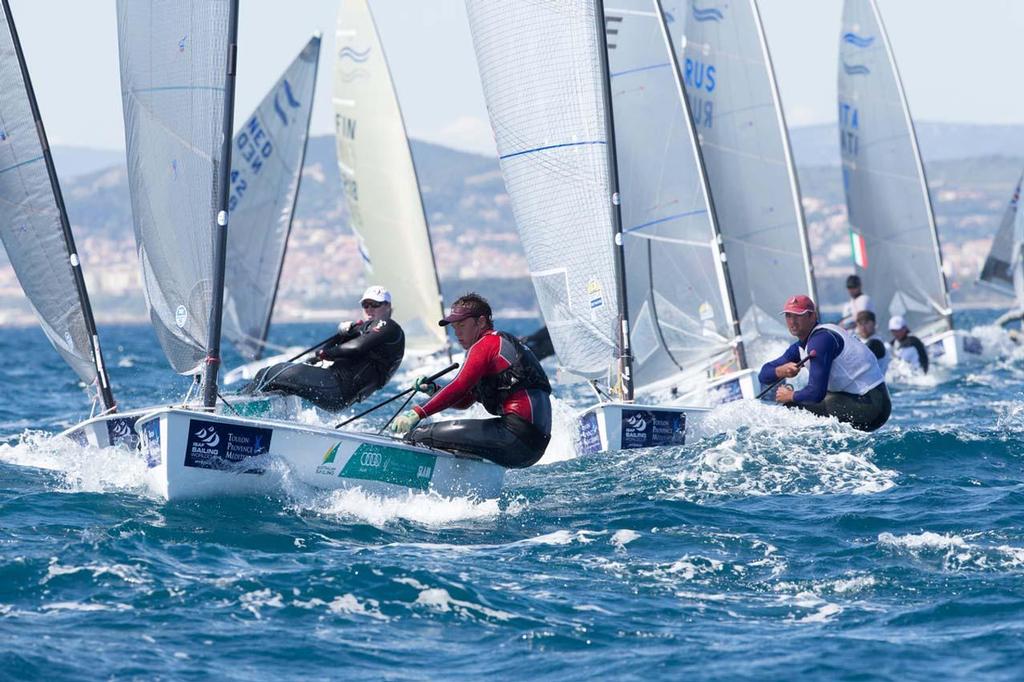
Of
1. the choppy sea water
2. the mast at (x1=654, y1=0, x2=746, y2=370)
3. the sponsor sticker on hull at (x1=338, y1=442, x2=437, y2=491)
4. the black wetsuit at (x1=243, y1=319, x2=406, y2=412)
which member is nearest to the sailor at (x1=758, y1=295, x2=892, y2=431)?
the choppy sea water

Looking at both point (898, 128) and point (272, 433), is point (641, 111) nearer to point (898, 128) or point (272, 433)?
point (272, 433)

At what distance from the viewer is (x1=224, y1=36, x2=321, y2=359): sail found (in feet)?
72.1

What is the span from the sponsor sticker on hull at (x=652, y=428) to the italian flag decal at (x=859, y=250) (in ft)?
43.3

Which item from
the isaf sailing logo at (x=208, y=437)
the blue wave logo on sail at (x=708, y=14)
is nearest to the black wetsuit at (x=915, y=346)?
the blue wave logo on sail at (x=708, y=14)

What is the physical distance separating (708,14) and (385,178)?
18.0 ft

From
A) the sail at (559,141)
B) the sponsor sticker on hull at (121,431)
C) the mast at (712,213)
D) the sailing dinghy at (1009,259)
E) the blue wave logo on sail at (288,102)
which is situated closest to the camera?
the sponsor sticker on hull at (121,431)

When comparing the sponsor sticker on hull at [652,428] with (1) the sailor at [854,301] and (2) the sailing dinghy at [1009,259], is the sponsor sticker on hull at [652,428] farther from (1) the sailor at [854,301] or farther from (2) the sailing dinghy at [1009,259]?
(2) the sailing dinghy at [1009,259]

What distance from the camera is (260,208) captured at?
2217cm

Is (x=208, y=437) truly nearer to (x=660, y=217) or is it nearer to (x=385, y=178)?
(x=660, y=217)

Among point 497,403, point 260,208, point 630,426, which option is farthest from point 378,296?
point 260,208

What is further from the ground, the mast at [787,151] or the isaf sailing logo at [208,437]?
the mast at [787,151]

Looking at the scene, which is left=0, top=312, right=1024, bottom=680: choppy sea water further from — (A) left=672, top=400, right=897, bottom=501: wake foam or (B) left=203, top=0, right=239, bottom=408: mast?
(B) left=203, top=0, right=239, bottom=408: mast

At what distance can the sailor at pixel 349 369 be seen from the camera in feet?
35.7

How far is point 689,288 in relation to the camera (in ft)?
50.7
